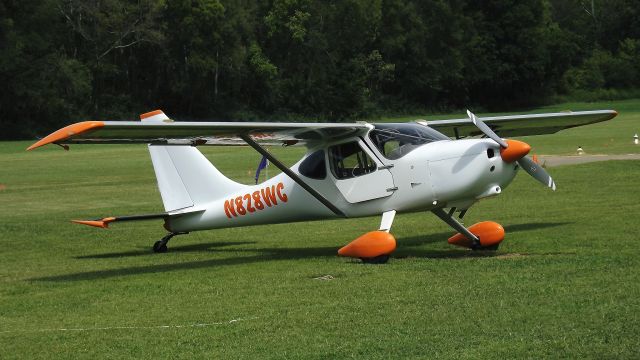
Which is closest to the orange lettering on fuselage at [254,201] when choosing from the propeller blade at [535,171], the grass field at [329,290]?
the grass field at [329,290]

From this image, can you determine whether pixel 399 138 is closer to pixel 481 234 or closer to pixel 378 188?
pixel 378 188

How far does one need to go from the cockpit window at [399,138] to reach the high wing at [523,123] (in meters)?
2.38

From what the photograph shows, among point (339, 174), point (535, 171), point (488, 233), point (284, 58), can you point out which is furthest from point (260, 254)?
point (284, 58)

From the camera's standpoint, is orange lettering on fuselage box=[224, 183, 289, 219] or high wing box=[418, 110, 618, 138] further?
high wing box=[418, 110, 618, 138]

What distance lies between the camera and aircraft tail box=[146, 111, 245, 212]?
1731 centimetres

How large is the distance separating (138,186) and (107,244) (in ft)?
43.6

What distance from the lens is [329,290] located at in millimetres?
12297

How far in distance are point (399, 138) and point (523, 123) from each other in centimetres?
455

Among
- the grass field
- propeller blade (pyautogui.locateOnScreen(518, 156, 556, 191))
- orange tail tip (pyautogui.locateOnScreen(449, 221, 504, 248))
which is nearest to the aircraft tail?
the grass field

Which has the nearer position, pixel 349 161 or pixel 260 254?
pixel 349 161

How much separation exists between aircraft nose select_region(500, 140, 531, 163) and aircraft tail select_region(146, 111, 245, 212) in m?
4.75

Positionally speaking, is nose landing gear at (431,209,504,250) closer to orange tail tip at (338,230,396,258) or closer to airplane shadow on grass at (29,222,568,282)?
airplane shadow on grass at (29,222,568,282)

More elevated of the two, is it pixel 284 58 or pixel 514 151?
pixel 284 58

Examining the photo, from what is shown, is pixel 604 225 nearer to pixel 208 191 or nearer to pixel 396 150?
pixel 396 150
